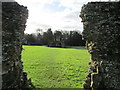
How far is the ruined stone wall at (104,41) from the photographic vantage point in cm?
601

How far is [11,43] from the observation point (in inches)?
229

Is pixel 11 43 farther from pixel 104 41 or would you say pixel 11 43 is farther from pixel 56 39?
pixel 56 39

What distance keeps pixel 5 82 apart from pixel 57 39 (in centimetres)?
5673

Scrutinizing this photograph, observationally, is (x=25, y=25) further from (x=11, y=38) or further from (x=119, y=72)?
(x=119, y=72)

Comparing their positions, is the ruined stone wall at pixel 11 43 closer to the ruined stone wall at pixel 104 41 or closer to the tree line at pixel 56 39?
the ruined stone wall at pixel 104 41

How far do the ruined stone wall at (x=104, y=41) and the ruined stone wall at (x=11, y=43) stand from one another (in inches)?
138

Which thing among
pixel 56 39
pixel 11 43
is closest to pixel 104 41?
pixel 11 43

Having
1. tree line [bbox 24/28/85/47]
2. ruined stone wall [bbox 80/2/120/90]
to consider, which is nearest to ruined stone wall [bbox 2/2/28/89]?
ruined stone wall [bbox 80/2/120/90]

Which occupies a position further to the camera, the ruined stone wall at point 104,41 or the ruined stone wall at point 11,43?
the ruined stone wall at point 104,41

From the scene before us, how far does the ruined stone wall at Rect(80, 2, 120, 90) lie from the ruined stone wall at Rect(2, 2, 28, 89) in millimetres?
3503

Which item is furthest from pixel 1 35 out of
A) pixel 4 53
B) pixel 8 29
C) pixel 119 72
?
pixel 119 72

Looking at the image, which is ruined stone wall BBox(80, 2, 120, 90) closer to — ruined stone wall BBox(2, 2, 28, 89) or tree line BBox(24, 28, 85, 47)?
ruined stone wall BBox(2, 2, 28, 89)

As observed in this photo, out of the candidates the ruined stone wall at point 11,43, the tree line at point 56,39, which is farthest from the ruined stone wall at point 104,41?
the tree line at point 56,39

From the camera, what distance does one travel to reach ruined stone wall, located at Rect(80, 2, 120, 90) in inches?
237
